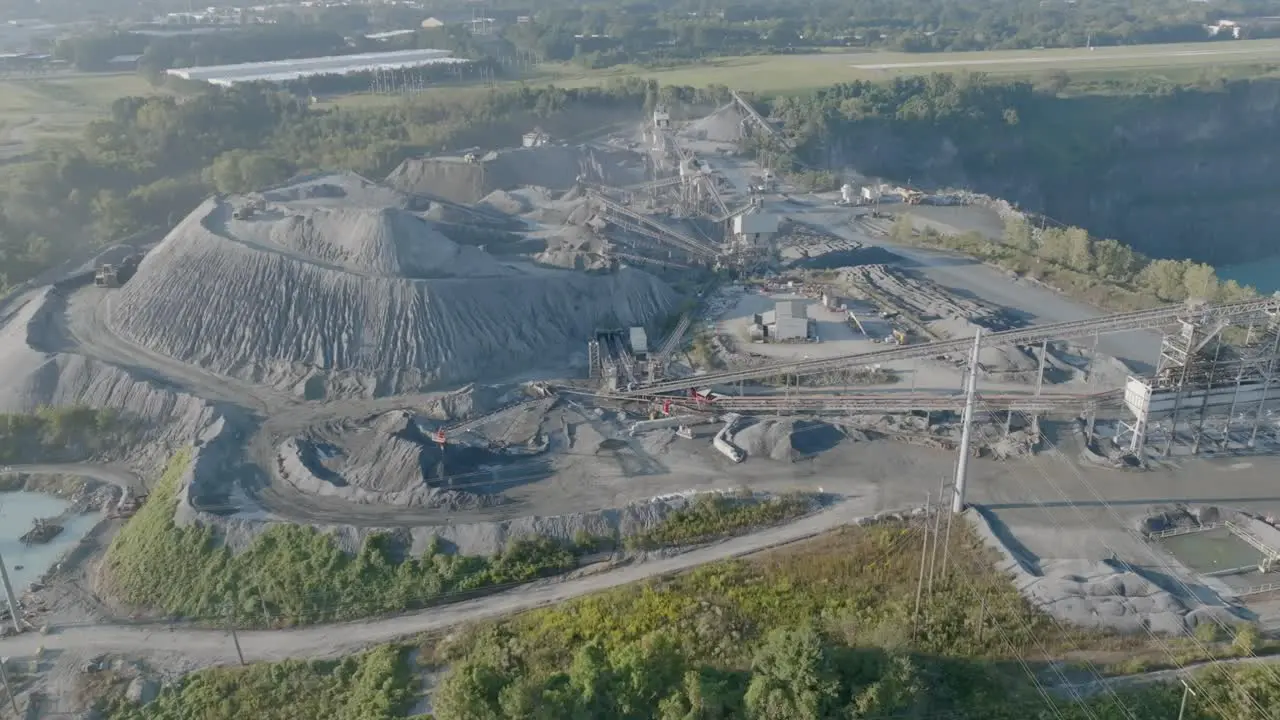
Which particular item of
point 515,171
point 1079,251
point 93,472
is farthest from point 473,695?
point 515,171

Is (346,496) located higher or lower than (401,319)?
lower

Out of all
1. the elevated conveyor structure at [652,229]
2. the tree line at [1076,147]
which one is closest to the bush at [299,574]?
the elevated conveyor structure at [652,229]

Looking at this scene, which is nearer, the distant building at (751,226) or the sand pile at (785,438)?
the sand pile at (785,438)

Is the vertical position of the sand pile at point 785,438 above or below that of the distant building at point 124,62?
below

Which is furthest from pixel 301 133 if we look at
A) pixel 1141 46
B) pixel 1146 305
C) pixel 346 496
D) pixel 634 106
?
pixel 1141 46

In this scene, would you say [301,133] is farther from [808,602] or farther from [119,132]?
[808,602]

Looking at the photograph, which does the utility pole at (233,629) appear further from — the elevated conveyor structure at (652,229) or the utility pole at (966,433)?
the elevated conveyor structure at (652,229)

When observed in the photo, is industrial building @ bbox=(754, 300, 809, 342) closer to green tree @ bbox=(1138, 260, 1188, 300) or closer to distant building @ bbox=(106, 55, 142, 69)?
green tree @ bbox=(1138, 260, 1188, 300)
